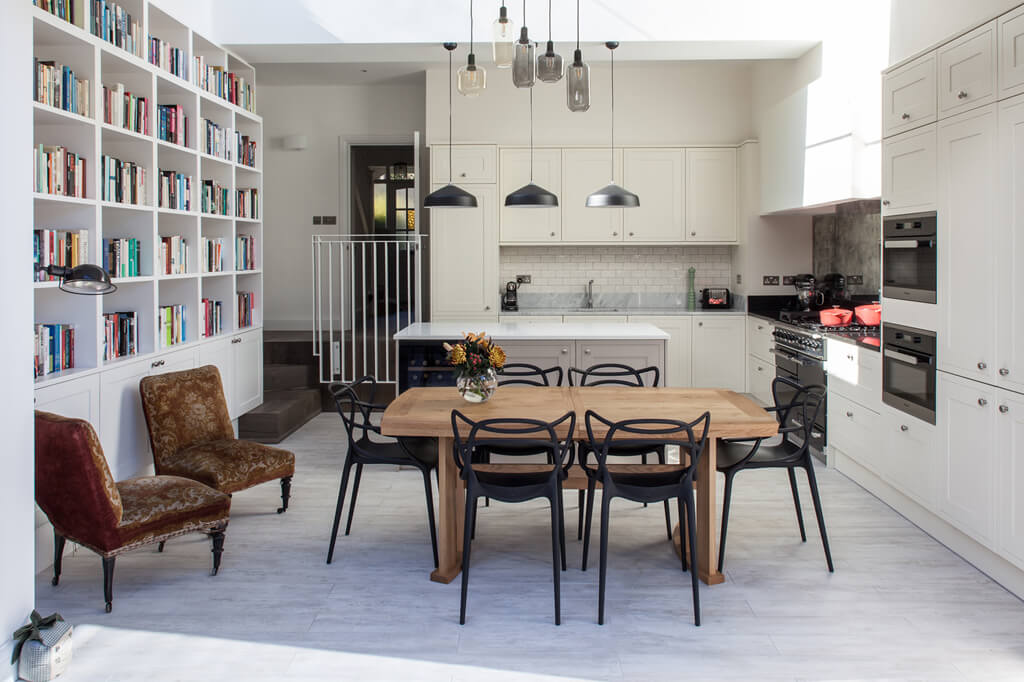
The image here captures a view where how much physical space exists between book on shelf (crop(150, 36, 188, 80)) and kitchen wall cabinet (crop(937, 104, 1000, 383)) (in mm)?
4459

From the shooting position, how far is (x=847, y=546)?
407 cm

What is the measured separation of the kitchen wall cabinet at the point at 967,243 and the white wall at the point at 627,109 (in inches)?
168

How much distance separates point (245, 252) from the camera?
21.2 ft

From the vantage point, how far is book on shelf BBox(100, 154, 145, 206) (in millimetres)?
4410

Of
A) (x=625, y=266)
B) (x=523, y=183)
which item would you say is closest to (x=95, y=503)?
(x=523, y=183)

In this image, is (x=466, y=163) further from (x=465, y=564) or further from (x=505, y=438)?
(x=465, y=564)

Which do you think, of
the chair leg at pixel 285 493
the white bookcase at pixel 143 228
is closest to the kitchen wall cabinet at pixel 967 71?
the white bookcase at pixel 143 228

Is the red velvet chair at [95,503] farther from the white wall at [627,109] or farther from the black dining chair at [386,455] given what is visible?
the white wall at [627,109]

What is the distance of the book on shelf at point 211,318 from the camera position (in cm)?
575

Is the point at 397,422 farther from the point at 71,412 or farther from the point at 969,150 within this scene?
the point at 969,150

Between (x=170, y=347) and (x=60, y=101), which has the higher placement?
(x=60, y=101)

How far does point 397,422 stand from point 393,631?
87 centimetres

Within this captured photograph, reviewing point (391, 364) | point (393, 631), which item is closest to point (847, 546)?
point (393, 631)

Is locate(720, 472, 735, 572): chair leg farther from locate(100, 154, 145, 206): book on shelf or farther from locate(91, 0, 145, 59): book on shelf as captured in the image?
locate(91, 0, 145, 59): book on shelf
